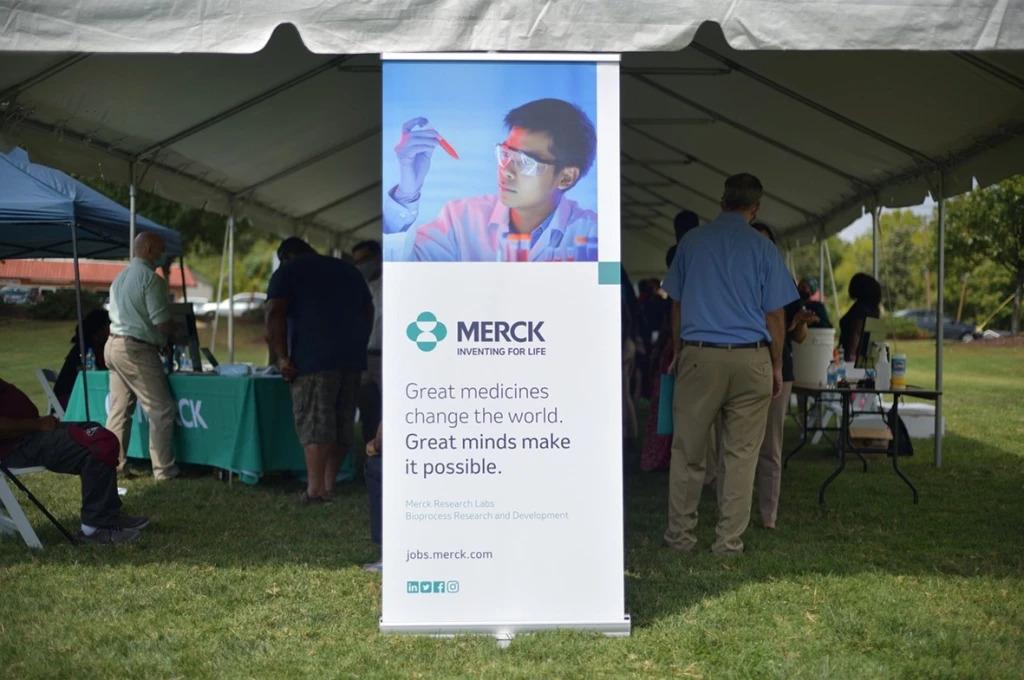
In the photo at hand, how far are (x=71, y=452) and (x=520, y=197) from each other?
2.94 meters

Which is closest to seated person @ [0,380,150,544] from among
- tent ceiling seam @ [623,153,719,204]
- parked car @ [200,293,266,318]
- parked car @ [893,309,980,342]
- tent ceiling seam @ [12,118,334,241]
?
tent ceiling seam @ [12,118,334,241]

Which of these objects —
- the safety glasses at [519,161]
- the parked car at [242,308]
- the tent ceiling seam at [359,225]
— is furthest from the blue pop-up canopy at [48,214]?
the parked car at [242,308]

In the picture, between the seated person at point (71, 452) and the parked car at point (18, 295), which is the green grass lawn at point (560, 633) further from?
the parked car at point (18, 295)

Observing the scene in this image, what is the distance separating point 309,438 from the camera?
6.86 meters

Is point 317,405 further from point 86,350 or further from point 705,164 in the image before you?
point 705,164

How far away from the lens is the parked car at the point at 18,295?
888 centimetres

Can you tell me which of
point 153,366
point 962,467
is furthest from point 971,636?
point 153,366

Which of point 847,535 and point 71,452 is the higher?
point 71,452

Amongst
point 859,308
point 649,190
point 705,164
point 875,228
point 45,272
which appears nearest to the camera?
point 859,308

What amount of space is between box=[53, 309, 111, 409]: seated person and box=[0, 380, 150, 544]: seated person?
3.02 metres

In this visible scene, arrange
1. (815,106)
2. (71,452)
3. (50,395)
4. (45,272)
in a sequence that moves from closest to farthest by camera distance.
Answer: (71,452) → (815,106) → (50,395) → (45,272)

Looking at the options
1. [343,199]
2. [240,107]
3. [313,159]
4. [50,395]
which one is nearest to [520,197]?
[240,107]

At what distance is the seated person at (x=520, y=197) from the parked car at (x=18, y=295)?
6.01 m

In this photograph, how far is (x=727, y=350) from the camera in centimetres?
520
